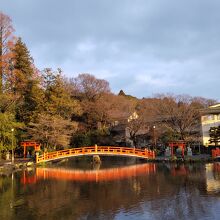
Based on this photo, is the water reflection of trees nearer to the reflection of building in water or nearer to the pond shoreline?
the reflection of building in water

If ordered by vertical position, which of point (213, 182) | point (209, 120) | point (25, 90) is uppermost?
point (25, 90)

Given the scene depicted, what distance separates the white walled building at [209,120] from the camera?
42.5 m

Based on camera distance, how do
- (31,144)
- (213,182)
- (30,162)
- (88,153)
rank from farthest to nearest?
(31,144)
(88,153)
(30,162)
(213,182)

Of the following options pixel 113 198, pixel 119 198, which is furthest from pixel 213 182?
pixel 113 198

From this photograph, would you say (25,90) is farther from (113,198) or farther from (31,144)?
(113,198)

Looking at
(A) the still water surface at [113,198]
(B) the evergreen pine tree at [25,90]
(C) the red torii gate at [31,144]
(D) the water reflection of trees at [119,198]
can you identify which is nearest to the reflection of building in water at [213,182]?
(A) the still water surface at [113,198]

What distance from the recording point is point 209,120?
141 ft

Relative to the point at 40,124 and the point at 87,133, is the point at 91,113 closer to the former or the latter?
the point at 87,133

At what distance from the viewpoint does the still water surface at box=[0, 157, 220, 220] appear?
41.9 ft

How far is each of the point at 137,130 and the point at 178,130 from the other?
6494 mm

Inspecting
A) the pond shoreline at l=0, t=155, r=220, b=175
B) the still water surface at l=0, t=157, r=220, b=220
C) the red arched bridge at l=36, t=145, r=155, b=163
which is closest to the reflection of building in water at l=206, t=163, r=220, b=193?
the still water surface at l=0, t=157, r=220, b=220

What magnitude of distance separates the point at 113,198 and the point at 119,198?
31 centimetres

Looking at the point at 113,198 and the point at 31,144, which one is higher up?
the point at 31,144

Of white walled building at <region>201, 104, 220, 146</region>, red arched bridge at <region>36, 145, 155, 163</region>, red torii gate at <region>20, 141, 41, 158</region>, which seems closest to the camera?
red arched bridge at <region>36, 145, 155, 163</region>
